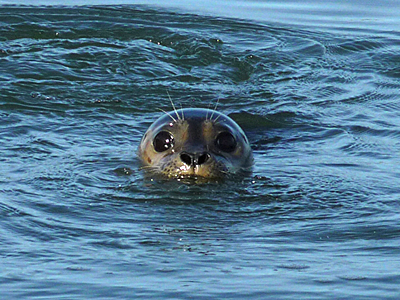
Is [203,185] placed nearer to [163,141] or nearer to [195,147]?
[195,147]

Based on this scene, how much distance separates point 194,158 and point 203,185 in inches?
10.2

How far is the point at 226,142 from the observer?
284 inches

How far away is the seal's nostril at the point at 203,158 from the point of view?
22.1 ft

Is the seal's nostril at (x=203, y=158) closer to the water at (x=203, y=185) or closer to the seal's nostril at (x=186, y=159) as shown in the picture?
the seal's nostril at (x=186, y=159)

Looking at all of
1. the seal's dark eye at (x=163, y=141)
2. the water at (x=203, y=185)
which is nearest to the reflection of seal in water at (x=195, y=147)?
the seal's dark eye at (x=163, y=141)

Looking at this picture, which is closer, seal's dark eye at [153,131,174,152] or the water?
the water

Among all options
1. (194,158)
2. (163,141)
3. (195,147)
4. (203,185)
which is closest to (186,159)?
(194,158)

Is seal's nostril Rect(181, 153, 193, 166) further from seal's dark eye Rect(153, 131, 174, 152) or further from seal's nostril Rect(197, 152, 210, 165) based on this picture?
seal's dark eye Rect(153, 131, 174, 152)

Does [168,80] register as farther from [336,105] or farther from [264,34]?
[264,34]

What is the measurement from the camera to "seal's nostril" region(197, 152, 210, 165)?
6.72 meters

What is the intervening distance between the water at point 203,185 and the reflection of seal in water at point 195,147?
0.16 metres

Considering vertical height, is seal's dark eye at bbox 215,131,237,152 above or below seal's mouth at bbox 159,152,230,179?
above

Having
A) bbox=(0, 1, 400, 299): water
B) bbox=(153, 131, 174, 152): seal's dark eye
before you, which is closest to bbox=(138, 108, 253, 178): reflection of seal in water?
bbox=(153, 131, 174, 152): seal's dark eye

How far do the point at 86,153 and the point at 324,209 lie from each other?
2392 millimetres
